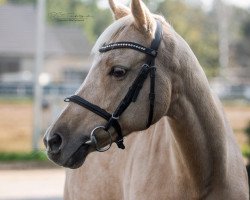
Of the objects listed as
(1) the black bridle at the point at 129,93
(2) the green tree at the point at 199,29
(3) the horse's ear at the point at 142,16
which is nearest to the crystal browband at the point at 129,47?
(1) the black bridle at the point at 129,93

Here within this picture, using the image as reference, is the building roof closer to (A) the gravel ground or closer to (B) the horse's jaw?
(A) the gravel ground

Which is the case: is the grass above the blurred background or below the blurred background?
below

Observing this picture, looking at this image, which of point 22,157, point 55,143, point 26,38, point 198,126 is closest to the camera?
point 55,143

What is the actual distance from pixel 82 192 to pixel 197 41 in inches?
2019

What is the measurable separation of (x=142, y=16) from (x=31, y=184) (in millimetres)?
9248

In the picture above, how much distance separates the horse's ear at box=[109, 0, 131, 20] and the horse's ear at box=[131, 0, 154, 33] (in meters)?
0.43

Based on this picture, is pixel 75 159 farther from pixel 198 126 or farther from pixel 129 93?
pixel 198 126

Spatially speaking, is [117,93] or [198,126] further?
[198,126]

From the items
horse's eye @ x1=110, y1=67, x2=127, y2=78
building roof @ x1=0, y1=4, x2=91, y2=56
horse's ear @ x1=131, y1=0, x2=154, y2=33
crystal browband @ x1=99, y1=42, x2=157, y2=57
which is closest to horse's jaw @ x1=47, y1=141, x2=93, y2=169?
horse's eye @ x1=110, y1=67, x2=127, y2=78

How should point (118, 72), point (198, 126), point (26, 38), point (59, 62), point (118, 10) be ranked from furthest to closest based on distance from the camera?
1. point (59, 62)
2. point (26, 38)
3. point (118, 10)
4. point (198, 126)
5. point (118, 72)

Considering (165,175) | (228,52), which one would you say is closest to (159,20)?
(165,175)

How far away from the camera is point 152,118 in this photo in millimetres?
4004

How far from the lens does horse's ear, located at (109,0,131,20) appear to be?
4469 millimetres

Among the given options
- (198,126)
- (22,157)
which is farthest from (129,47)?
(22,157)
